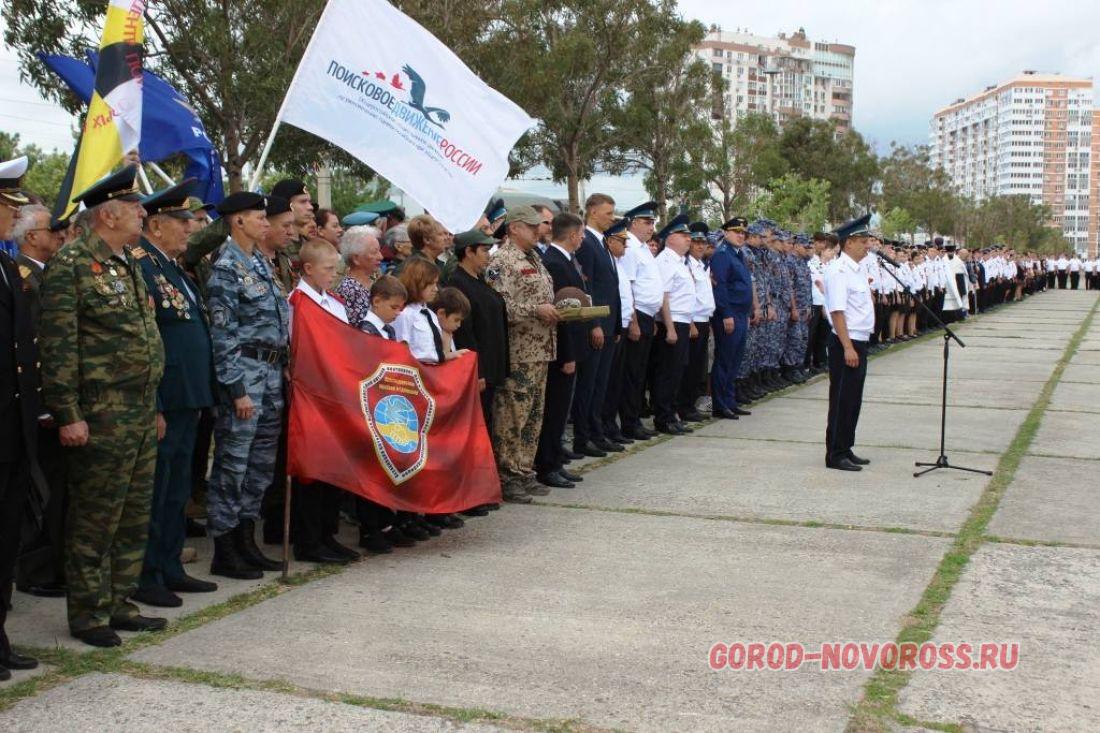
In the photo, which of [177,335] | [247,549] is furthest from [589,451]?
[177,335]

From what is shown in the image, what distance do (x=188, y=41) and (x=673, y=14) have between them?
27262mm

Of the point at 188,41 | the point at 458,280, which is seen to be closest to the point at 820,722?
the point at 458,280

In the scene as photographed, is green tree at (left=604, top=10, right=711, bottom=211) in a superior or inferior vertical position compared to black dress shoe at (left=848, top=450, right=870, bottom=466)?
superior

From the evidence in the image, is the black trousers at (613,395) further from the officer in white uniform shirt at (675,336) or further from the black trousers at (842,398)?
the black trousers at (842,398)

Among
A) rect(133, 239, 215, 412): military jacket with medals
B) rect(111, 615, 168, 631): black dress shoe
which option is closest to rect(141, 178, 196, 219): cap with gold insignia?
rect(133, 239, 215, 412): military jacket with medals

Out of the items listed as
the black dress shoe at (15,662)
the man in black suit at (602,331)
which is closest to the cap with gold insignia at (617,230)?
the man in black suit at (602,331)

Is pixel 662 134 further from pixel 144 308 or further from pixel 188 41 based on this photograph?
pixel 144 308

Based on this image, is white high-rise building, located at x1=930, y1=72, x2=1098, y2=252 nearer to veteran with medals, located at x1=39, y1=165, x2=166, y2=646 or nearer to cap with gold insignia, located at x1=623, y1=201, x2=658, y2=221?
cap with gold insignia, located at x1=623, y1=201, x2=658, y2=221

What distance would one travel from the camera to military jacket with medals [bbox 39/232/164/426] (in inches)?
187

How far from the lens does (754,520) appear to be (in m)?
7.40

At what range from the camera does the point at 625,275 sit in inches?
406

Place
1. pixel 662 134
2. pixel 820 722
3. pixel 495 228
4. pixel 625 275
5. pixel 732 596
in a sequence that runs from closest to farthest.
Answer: pixel 820 722 → pixel 732 596 → pixel 495 228 → pixel 625 275 → pixel 662 134

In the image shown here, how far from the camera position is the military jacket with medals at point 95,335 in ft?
15.6

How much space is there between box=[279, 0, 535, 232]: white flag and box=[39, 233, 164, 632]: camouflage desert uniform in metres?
2.57
